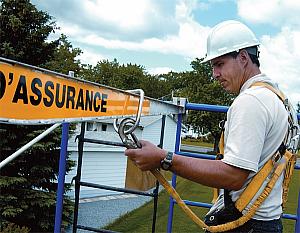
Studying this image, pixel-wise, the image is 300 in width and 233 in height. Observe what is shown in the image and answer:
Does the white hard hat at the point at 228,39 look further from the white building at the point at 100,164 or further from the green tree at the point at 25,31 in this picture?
the white building at the point at 100,164

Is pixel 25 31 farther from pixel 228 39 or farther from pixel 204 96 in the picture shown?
pixel 204 96

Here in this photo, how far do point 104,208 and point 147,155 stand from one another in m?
11.4

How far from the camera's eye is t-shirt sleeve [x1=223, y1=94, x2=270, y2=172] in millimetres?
1737

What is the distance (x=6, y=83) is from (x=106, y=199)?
13.4 meters

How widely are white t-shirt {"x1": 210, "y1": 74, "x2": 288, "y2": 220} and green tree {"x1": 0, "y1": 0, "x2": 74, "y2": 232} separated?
7.62m

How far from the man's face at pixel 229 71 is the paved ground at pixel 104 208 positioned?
333 inches

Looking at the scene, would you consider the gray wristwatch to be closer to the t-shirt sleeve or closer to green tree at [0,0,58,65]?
the t-shirt sleeve

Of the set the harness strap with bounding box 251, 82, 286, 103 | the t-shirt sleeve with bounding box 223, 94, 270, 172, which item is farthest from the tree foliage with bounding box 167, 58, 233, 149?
the t-shirt sleeve with bounding box 223, 94, 270, 172

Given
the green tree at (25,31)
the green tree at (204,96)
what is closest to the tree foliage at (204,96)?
the green tree at (204,96)

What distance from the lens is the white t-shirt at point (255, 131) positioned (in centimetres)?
174

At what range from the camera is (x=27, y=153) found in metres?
9.27

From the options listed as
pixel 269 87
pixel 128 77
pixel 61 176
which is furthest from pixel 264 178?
pixel 128 77

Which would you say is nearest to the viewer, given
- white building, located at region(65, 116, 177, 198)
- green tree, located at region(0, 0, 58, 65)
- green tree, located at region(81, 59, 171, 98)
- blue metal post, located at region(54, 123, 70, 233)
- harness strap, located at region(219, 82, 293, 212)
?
harness strap, located at region(219, 82, 293, 212)

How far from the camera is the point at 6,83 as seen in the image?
151 centimetres
